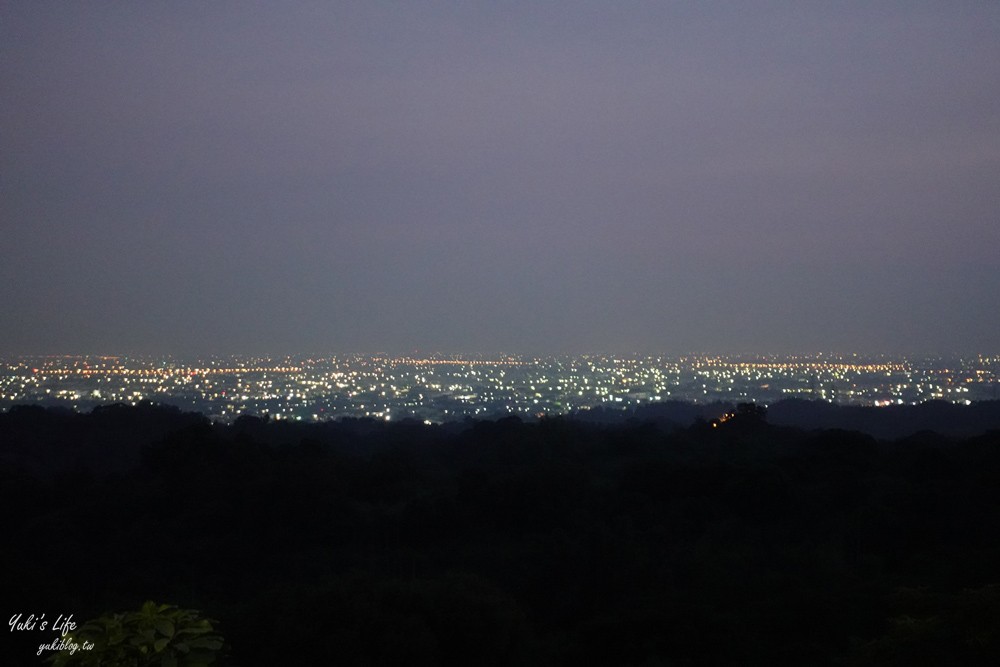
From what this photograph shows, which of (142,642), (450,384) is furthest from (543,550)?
(450,384)

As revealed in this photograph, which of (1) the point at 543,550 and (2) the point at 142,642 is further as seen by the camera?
(1) the point at 543,550

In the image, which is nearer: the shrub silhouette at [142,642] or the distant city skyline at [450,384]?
the shrub silhouette at [142,642]

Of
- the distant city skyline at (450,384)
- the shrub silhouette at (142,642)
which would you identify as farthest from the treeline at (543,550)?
the distant city skyline at (450,384)

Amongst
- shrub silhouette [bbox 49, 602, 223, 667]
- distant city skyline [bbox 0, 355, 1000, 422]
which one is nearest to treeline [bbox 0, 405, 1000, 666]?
shrub silhouette [bbox 49, 602, 223, 667]

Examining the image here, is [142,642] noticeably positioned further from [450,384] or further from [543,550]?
[450,384]

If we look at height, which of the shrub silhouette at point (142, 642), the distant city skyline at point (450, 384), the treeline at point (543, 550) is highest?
the distant city skyline at point (450, 384)

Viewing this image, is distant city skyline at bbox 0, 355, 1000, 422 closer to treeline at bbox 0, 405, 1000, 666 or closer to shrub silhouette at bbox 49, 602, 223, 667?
treeline at bbox 0, 405, 1000, 666

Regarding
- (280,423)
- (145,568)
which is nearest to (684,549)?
(145,568)

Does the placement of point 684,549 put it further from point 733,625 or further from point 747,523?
point 733,625

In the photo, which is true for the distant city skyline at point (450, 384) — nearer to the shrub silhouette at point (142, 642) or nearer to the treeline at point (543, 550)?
the treeline at point (543, 550)
